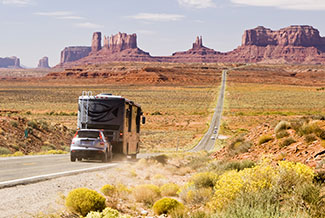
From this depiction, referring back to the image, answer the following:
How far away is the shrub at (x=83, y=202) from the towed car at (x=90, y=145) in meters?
9.76

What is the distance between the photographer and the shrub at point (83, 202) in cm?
862

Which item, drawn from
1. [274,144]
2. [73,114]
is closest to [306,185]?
[274,144]

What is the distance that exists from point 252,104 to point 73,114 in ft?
150

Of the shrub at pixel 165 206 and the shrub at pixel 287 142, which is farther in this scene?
the shrub at pixel 287 142

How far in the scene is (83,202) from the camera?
8.66m

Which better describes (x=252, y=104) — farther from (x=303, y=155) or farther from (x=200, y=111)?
(x=303, y=155)

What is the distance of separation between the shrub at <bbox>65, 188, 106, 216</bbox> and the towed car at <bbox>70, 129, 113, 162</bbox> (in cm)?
976

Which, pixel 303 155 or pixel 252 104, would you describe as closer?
pixel 303 155

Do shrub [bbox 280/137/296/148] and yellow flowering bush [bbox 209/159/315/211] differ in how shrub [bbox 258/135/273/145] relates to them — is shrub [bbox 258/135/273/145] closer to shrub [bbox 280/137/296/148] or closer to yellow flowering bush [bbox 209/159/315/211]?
shrub [bbox 280/137/296/148]

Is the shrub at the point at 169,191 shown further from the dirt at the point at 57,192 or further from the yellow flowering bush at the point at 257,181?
the yellow flowering bush at the point at 257,181

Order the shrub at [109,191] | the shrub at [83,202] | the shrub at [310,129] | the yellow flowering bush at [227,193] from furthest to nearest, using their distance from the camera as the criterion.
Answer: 1. the shrub at [310,129]
2. the shrub at [109,191]
3. the shrub at [83,202]
4. the yellow flowering bush at [227,193]

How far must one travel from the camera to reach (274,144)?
57.9ft

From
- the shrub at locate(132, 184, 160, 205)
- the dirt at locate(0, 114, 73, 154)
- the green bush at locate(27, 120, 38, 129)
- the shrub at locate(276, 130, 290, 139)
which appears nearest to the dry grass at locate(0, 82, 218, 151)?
the dirt at locate(0, 114, 73, 154)

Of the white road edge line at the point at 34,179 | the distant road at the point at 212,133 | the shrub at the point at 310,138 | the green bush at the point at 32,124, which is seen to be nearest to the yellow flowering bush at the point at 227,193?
the white road edge line at the point at 34,179
